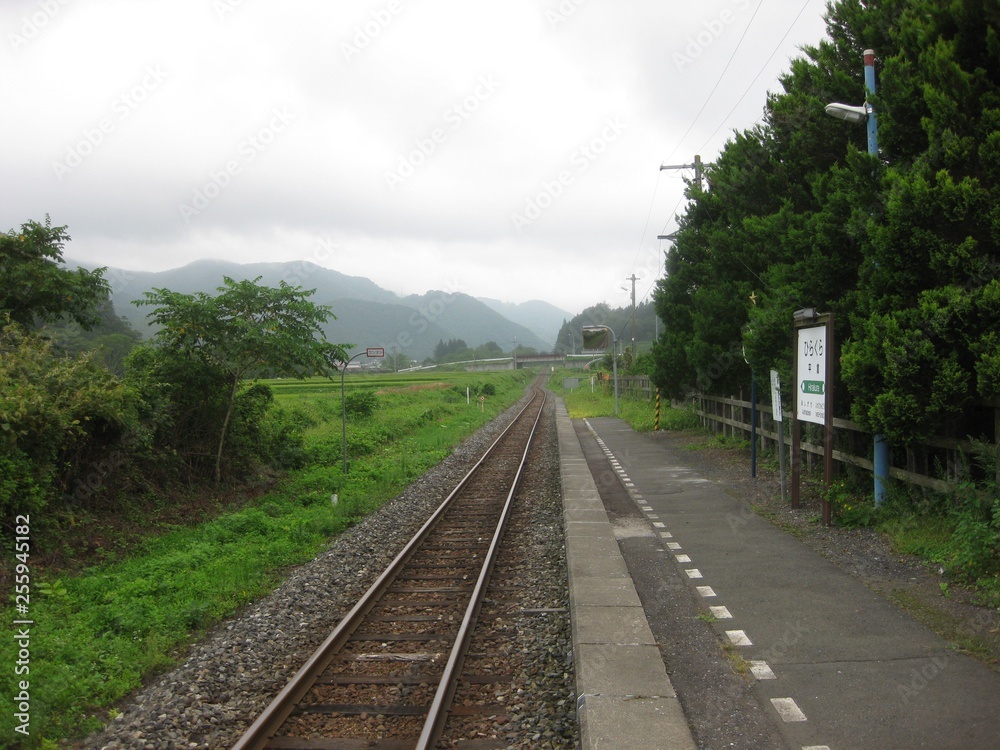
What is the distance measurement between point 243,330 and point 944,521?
11.1m

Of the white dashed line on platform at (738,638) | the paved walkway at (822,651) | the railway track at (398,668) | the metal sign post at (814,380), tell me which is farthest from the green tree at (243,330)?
the white dashed line on platform at (738,638)

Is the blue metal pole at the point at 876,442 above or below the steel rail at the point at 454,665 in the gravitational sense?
above

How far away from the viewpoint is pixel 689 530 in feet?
33.7

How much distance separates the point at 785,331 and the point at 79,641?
1082cm

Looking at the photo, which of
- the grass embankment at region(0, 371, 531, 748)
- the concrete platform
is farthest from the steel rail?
the grass embankment at region(0, 371, 531, 748)

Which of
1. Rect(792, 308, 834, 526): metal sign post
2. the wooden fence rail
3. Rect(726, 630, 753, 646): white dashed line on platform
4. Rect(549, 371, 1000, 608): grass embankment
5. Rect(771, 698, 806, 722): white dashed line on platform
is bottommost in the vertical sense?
Rect(726, 630, 753, 646): white dashed line on platform

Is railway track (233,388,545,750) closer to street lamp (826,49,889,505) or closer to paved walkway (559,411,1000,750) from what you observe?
paved walkway (559,411,1000,750)

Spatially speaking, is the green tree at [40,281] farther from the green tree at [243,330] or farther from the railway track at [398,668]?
the railway track at [398,668]

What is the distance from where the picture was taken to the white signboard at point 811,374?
9.61 metres

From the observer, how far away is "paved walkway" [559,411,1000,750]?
432 cm

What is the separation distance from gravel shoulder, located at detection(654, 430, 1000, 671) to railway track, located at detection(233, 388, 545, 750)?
370cm

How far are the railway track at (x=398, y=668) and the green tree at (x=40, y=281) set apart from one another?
8195mm

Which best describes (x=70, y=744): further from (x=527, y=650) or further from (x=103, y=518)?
(x=103, y=518)

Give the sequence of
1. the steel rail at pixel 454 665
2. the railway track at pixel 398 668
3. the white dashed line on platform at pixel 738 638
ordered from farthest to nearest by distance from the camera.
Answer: the white dashed line on platform at pixel 738 638, the railway track at pixel 398 668, the steel rail at pixel 454 665
